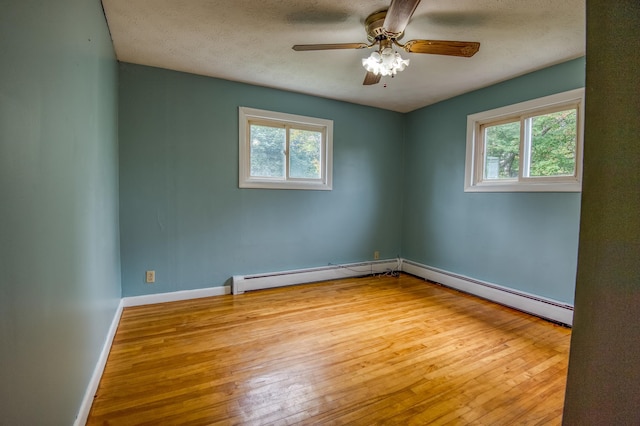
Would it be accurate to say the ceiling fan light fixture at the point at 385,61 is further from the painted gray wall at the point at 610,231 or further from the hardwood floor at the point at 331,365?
the hardwood floor at the point at 331,365

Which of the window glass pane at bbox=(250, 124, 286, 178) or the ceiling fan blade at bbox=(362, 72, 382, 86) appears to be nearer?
the ceiling fan blade at bbox=(362, 72, 382, 86)

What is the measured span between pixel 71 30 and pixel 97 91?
58cm

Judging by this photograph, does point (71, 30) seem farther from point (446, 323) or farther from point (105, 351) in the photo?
point (446, 323)

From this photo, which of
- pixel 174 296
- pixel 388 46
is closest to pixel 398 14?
pixel 388 46

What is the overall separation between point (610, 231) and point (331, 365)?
1.73 m

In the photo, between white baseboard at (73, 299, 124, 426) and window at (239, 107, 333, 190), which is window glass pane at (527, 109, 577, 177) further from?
white baseboard at (73, 299, 124, 426)

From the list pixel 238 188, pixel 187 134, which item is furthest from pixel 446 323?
pixel 187 134

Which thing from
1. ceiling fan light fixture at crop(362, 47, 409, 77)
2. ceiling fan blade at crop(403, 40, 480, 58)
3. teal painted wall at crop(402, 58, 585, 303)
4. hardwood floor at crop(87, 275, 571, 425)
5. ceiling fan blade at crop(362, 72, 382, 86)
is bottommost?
hardwood floor at crop(87, 275, 571, 425)

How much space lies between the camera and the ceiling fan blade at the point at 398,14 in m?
1.50

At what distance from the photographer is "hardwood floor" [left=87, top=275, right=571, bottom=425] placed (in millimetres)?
1501

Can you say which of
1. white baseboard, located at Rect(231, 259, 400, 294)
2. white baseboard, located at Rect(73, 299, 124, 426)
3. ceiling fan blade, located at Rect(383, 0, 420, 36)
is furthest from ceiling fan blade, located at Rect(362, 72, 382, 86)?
white baseboard, located at Rect(73, 299, 124, 426)

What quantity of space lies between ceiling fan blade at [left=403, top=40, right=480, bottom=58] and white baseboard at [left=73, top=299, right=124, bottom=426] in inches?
110

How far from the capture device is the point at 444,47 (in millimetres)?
1968

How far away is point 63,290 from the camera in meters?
1.17
